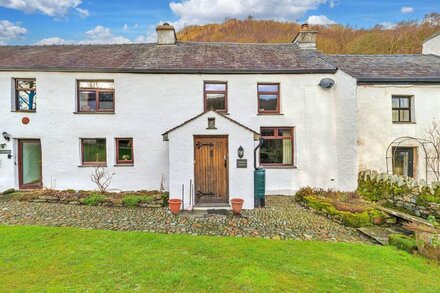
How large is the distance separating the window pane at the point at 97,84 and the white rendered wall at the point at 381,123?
38.6 feet

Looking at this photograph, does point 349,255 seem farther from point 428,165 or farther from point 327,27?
point 327,27

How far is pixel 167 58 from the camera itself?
476 inches

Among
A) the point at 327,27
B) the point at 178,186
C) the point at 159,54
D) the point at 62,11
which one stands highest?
the point at 327,27

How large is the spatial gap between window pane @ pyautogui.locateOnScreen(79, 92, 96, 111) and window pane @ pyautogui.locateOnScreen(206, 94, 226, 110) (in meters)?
5.40

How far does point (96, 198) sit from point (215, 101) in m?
6.65

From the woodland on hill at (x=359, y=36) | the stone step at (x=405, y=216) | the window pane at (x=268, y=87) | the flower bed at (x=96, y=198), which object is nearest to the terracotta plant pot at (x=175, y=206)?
the flower bed at (x=96, y=198)

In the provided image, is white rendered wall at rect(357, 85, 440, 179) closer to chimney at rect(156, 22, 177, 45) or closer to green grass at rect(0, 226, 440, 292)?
green grass at rect(0, 226, 440, 292)

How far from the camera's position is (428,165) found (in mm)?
11070

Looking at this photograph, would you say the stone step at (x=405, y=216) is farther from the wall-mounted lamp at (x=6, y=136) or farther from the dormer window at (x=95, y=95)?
the wall-mounted lamp at (x=6, y=136)

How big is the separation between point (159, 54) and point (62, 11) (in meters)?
11.4

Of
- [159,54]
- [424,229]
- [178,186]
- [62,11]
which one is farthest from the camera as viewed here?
[62,11]

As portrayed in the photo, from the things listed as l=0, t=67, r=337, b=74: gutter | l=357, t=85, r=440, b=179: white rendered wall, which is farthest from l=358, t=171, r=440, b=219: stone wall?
l=0, t=67, r=337, b=74: gutter

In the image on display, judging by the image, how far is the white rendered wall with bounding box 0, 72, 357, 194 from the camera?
10.7 metres

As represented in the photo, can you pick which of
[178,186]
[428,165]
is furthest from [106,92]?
[428,165]
